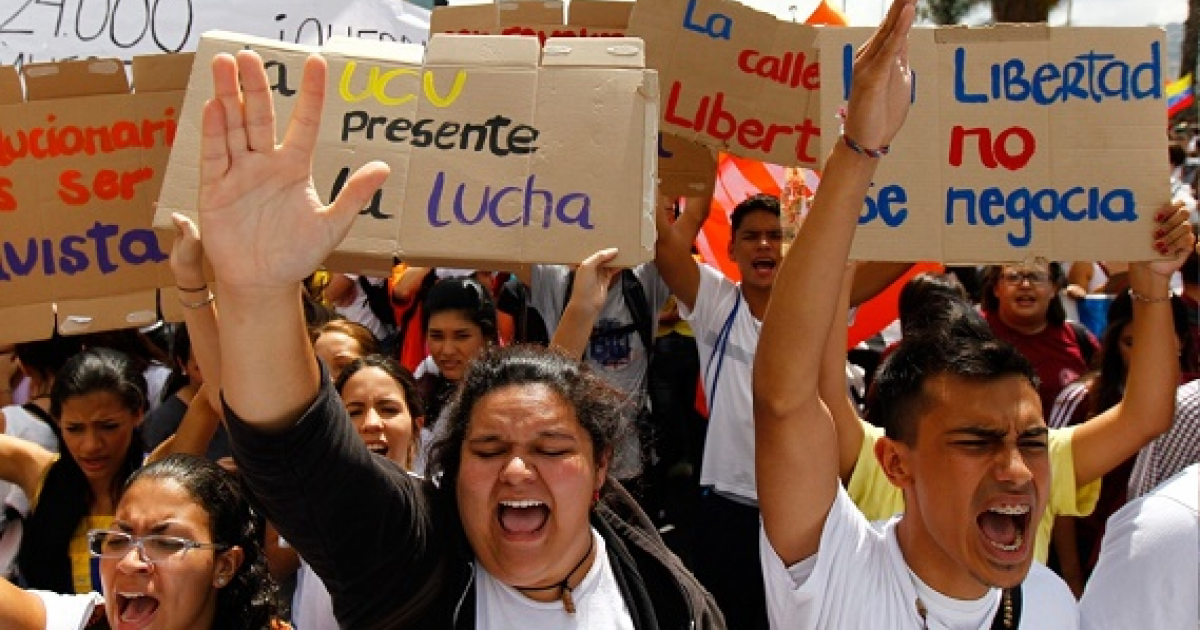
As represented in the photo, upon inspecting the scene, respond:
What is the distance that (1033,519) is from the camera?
7.50ft

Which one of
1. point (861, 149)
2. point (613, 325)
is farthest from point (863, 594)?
point (613, 325)

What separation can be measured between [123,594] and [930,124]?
2.04m

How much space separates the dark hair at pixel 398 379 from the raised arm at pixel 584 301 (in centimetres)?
51

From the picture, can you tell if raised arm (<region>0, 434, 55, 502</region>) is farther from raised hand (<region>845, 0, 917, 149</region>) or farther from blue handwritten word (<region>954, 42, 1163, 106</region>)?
blue handwritten word (<region>954, 42, 1163, 106</region>)

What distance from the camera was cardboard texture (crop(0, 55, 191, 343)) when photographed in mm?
3371

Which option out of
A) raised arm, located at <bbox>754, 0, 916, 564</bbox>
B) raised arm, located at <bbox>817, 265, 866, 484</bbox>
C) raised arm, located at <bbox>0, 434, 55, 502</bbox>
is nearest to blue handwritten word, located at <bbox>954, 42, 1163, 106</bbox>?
raised arm, located at <bbox>817, 265, 866, 484</bbox>

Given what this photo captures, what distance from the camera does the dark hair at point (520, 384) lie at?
2238 mm

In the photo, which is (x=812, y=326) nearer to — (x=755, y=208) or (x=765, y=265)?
(x=765, y=265)

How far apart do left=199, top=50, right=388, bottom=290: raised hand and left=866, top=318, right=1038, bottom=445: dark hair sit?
121 cm

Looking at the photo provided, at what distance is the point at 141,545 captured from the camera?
8.34 feet

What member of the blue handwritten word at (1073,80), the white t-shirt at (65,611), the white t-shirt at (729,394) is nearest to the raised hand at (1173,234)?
the blue handwritten word at (1073,80)

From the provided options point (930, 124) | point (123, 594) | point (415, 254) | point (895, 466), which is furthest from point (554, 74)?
point (123, 594)

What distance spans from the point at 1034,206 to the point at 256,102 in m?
2.01

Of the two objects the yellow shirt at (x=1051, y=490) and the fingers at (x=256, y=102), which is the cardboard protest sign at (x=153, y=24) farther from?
the fingers at (x=256, y=102)
